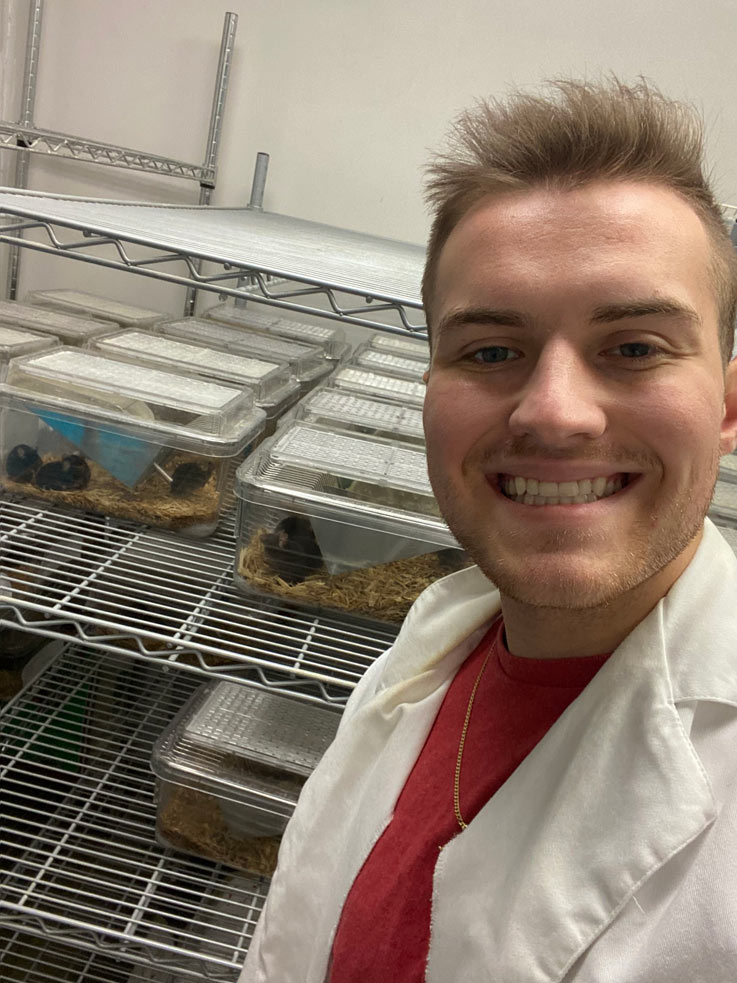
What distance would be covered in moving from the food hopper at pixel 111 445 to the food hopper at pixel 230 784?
33 centimetres

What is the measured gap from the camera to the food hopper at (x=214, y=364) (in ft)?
4.44

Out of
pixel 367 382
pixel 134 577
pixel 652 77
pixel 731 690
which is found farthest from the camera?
pixel 652 77

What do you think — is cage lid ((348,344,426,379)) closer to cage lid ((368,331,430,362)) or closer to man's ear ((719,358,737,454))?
cage lid ((368,331,430,362))

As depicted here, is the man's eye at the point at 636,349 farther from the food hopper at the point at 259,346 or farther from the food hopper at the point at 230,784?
the food hopper at the point at 259,346

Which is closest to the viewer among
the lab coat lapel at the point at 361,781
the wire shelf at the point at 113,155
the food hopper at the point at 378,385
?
the lab coat lapel at the point at 361,781

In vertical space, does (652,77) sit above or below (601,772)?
above

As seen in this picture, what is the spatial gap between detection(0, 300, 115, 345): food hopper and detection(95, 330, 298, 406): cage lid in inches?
3.0

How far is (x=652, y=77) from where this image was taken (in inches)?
72.4

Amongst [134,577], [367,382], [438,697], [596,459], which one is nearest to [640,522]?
[596,459]

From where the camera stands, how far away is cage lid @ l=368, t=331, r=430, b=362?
186 cm

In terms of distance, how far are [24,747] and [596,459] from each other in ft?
3.94

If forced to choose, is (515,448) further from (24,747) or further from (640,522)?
(24,747)

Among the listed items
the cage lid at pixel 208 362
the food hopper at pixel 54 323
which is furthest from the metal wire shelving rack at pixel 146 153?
the cage lid at pixel 208 362

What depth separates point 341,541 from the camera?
41.5 inches
